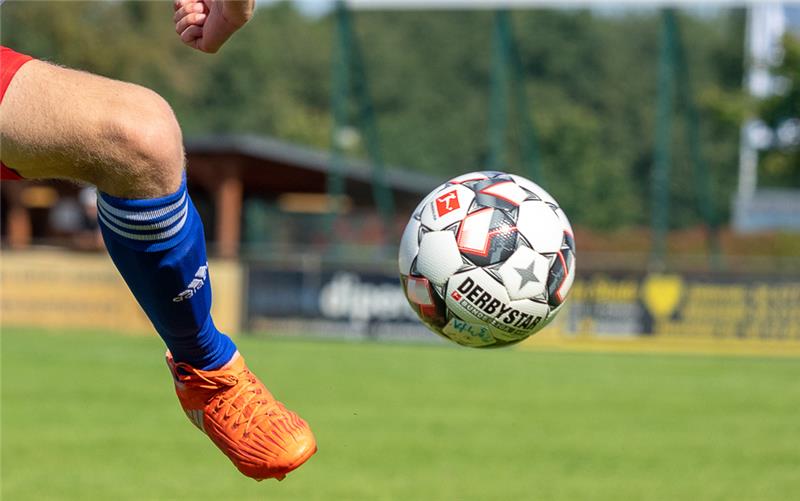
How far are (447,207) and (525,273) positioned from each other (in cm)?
44

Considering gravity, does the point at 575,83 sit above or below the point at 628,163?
above

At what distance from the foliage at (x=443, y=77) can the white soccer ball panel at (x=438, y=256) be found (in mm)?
33175

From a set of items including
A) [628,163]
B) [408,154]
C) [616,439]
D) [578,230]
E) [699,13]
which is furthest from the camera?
[699,13]

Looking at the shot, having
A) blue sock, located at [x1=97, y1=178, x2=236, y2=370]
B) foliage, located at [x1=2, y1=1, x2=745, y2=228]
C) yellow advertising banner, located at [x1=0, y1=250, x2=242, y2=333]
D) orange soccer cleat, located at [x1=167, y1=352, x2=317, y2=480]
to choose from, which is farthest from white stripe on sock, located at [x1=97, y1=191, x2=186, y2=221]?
foliage, located at [x1=2, y1=1, x2=745, y2=228]

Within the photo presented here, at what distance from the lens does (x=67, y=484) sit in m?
6.14

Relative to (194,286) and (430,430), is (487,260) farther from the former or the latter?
(430,430)

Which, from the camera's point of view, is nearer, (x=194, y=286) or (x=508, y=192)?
(x=194, y=286)

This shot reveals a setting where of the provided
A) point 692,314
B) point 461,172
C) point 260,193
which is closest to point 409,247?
point 692,314

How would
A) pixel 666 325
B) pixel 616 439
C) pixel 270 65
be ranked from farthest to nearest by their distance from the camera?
pixel 270 65
pixel 666 325
pixel 616 439

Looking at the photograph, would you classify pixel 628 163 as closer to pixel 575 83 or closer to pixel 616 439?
pixel 575 83

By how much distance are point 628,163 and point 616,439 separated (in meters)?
51.0

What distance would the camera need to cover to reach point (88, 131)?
8.48 feet

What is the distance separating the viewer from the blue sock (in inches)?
111

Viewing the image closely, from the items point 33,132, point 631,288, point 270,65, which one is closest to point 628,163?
point 270,65
